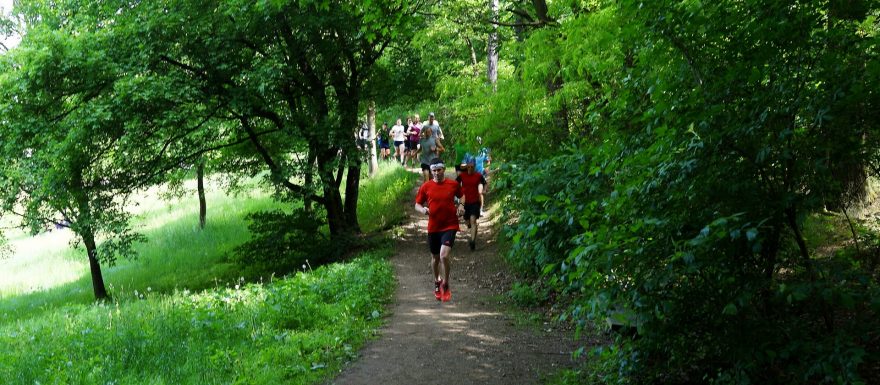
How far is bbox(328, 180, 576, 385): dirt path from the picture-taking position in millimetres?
6590

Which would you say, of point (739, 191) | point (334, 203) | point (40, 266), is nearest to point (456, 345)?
point (739, 191)

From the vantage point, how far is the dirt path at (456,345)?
21.6ft

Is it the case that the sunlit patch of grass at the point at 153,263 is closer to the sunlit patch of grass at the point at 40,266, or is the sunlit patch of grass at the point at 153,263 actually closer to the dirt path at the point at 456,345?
the sunlit patch of grass at the point at 40,266

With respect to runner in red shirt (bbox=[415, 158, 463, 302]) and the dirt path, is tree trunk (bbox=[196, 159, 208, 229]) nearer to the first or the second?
the dirt path

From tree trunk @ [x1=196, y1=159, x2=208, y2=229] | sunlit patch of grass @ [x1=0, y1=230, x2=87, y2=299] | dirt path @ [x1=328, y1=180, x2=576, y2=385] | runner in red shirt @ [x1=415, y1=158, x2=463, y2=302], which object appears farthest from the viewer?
sunlit patch of grass @ [x1=0, y1=230, x2=87, y2=299]

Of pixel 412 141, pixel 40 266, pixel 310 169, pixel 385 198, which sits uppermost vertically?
pixel 412 141

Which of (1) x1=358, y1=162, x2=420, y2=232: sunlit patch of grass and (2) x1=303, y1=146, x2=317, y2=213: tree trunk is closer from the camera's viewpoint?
(2) x1=303, y1=146, x2=317, y2=213: tree trunk

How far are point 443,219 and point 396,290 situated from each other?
224 cm

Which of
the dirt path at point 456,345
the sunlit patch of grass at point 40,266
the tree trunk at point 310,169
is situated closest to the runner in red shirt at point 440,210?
the dirt path at point 456,345

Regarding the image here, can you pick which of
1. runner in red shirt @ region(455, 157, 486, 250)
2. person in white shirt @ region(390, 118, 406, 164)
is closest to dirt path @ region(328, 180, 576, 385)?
runner in red shirt @ region(455, 157, 486, 250)

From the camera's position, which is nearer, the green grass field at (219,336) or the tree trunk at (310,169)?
the green grass field at (219,336)

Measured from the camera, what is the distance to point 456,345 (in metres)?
7.64

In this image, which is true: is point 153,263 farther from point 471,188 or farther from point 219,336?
point 219,336

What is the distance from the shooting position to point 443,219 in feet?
31.7
